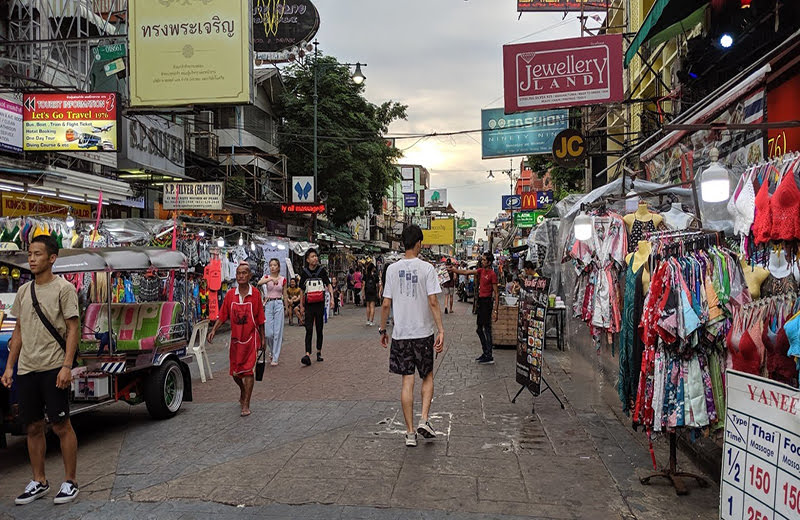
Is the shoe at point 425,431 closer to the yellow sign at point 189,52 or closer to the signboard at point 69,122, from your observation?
the yellow sign at point 189,52

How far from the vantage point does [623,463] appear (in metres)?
5.42

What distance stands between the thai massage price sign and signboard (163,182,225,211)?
15910 mm

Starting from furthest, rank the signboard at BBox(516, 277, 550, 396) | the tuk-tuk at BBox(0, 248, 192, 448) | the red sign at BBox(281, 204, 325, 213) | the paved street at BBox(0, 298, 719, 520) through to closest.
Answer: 1. the red sign at BBox(281, 204, 325, 213)
2. the signboard at BBox(516, 277, 550, 396)
3. the tuk-tuk at BBox(0, 248, 192, 448)
4. the paved street at BBox(0, 298, 719, 520)

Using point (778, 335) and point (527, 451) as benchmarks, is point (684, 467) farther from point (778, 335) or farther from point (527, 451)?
point (778, 335)

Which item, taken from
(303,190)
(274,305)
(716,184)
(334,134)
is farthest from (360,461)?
(334,134)

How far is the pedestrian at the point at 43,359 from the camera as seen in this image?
15.4 ft

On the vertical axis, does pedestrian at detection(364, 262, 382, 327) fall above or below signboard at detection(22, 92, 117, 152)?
below

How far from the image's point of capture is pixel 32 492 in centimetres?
463

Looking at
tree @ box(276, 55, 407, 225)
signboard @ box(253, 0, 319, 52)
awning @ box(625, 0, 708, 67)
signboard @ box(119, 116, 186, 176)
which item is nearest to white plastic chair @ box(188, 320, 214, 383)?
awning @ box(625, 0, 708, 67)

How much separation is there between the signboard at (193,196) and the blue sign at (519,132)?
789 cm

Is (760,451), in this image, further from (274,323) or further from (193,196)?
(193,196)

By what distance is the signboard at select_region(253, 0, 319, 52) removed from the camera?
20641 millimetres

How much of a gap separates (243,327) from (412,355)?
235 centimetres

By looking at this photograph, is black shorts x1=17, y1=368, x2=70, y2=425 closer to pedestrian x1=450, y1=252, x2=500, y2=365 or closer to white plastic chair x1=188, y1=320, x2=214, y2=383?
white plastic chair x1=188, y1=320, x2=214, y2=383
